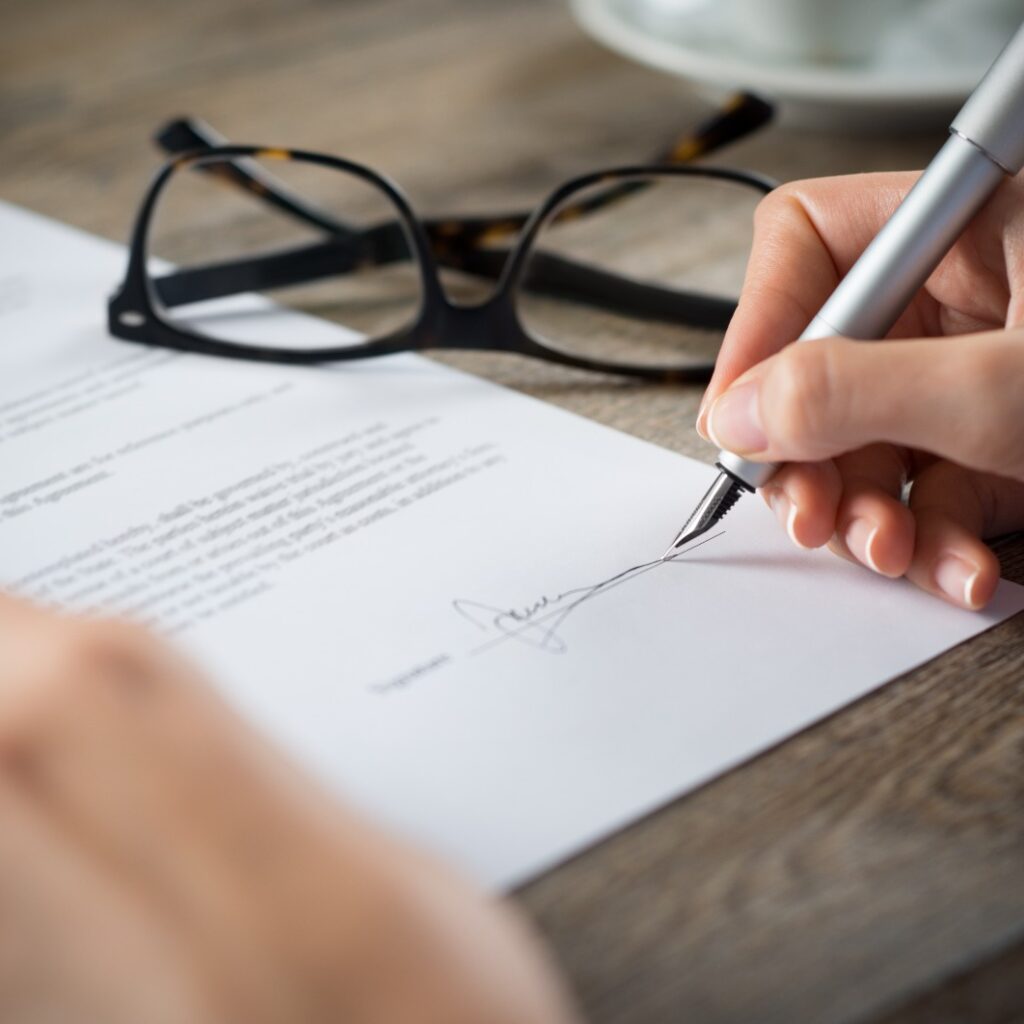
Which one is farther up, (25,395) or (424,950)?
(424,950)

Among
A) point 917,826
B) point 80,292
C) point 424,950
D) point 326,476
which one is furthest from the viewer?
point 80,292

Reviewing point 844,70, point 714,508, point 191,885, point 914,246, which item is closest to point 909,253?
point 914,246

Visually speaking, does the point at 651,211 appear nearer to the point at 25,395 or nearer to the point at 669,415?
the point at 669,415

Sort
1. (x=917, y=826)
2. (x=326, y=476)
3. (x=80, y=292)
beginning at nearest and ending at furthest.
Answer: (x=917, y=826)
(x=326, y=476)
(x=80, y=292)

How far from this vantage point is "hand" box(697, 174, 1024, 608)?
391 millimetres

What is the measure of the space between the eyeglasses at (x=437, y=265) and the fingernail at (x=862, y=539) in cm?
16

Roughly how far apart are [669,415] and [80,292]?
1.08ft

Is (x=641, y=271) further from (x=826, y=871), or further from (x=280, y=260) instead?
(x=826, y=871)

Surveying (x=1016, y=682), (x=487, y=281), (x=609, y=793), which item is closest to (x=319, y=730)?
(x=609, y=793)

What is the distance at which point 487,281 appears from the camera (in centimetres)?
72

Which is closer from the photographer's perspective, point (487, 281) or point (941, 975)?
point (941, 975)

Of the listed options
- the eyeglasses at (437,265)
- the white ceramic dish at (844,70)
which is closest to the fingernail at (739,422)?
the eyeglasses at (437,265)
